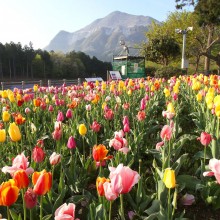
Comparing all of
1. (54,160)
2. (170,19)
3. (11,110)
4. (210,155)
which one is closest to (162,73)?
(11,110)

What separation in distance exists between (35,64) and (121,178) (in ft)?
197

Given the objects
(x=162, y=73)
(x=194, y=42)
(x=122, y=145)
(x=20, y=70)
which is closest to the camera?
(x=122, y=145)

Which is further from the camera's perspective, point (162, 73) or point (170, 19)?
point (170, 19)

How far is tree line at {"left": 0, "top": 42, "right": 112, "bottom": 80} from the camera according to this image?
2302 inches

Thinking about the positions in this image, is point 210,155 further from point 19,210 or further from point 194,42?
point 194,42

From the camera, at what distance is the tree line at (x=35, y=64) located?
192ft

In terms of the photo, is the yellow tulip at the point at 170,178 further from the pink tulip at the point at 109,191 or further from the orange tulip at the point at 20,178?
the orange tulip at the point at 20,178

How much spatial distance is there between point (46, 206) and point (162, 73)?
49.3 ft

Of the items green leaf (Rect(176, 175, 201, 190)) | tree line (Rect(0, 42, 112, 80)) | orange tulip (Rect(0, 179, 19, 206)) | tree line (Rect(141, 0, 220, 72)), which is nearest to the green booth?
tree line (Rect(141, 0, 220, 72))

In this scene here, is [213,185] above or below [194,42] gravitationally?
below

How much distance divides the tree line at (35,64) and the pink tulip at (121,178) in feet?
188

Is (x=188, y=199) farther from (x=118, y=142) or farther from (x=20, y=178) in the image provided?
(x=20, y=178)

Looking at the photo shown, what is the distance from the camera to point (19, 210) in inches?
87.4

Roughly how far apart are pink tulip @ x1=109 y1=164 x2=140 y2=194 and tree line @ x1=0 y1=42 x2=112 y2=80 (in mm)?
57403
